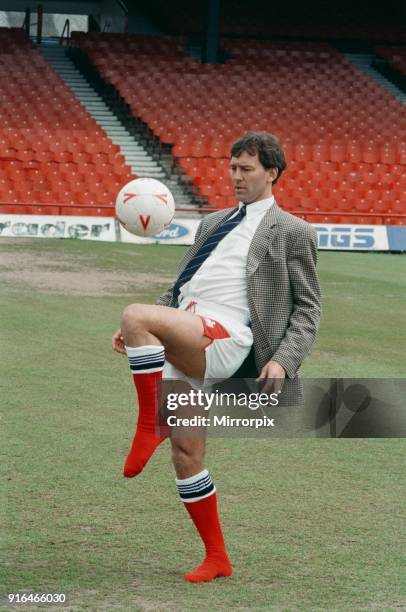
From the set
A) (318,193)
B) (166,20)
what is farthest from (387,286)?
(166,20)

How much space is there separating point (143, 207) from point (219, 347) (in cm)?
199

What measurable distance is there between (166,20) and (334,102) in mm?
7348

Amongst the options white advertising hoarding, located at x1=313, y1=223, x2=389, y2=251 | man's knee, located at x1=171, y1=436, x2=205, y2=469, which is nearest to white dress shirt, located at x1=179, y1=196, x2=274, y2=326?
man's knee, located at x1=171, y1=436, x2=205, y2=469

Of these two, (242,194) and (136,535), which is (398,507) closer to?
(136,535)

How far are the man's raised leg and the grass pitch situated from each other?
2.15 ft

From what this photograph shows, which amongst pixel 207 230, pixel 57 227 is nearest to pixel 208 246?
pixel 207 230

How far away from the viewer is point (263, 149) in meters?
→ 4.43

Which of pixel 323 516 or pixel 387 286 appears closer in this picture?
pixel 323 516

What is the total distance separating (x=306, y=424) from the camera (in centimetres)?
471

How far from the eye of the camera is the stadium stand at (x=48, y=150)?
2305 cm

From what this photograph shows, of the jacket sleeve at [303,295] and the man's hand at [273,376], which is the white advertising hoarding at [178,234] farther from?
the man's hand at [273,376]

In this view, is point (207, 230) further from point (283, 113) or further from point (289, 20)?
point (289, 20)

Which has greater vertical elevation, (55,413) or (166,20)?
(166,20)

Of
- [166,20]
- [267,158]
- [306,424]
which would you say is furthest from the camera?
[166,20]
